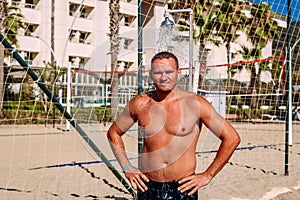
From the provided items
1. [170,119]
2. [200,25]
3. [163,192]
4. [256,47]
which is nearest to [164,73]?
[170,119]

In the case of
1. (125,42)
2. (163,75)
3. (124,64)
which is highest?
(125,42)

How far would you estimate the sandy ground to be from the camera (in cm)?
486

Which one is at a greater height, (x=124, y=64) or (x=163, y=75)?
(x=124, y=64)

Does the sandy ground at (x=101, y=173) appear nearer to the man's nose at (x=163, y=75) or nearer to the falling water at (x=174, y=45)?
the falling water at (x=174, y=45)

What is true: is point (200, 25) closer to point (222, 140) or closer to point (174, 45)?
point (174, 45)

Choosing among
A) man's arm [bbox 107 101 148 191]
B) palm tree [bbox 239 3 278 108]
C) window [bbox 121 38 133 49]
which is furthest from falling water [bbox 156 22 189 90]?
palm tree [bbox 239 3 278 108]

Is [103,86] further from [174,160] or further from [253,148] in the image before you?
[174,160]

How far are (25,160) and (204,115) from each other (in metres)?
6.41

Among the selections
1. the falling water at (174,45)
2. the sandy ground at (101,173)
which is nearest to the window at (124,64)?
the falling water at (174,45)

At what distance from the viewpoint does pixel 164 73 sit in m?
2.21

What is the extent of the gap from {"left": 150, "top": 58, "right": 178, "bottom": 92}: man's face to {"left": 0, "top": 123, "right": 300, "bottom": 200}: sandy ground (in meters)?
1.28

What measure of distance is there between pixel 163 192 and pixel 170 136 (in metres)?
0.32

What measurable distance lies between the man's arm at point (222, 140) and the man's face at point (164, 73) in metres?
0.20

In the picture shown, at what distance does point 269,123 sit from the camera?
19031 mm
